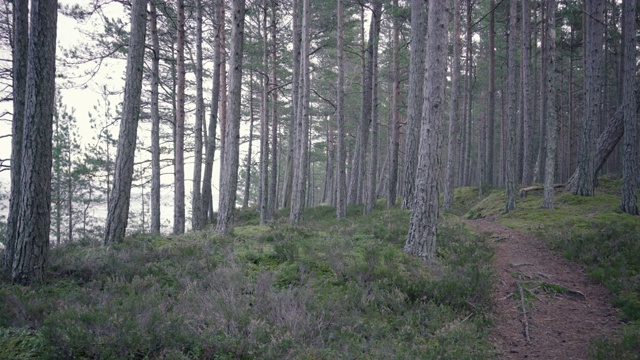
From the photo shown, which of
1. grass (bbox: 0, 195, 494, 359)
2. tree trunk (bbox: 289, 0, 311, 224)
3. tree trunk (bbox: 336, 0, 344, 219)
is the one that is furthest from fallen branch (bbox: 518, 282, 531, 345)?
tree trunk (bbox: 336, 0, 344, 219)

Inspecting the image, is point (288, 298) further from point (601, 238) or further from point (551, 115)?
point (551, 115)

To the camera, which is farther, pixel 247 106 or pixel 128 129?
pixel 247 106

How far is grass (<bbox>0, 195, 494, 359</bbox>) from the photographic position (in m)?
4.30

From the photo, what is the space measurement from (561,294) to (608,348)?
2.55 meters

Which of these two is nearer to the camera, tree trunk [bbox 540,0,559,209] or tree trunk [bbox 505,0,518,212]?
tree trunk [bbox 540,0,559,209]

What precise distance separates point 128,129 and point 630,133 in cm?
1407

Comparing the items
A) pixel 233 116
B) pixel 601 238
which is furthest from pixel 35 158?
pixel 601 238

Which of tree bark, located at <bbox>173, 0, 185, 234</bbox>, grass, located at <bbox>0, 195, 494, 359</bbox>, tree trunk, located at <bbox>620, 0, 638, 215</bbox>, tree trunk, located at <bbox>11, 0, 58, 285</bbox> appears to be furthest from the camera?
tree bark, located at <bbox>173, 0, 185, 234</bbox>

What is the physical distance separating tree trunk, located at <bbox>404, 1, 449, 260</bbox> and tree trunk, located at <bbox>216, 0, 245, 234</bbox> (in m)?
5.74

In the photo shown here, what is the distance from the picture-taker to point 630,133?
11.4 meters

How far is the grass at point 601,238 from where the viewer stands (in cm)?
556

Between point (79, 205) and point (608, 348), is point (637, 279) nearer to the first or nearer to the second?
point (608, 348)

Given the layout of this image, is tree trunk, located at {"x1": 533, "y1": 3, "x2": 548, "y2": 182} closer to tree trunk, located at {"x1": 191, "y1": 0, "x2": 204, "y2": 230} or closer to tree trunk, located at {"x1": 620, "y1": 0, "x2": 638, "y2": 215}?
tree trunk, located at {"x1": 620, "y1": 0, "x2": 638, "y2": 215}

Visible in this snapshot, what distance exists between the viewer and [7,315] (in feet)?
15.3
